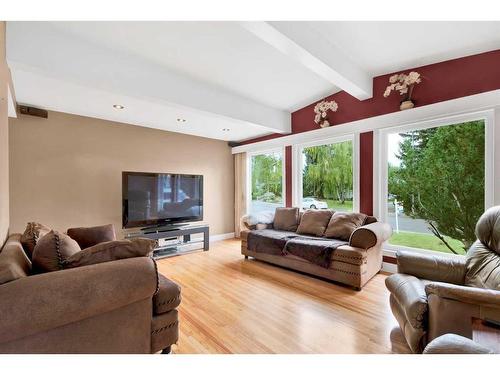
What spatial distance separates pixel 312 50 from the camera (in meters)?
2.07

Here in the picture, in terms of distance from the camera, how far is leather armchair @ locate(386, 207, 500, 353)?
1.20m

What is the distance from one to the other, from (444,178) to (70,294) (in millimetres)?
3561

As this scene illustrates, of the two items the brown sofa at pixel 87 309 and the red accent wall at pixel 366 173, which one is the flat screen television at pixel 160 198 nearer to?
the brown sofa at pixel 87 309

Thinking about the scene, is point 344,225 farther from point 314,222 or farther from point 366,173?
point 366,173

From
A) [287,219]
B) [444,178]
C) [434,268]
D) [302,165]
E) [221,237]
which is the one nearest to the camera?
[434,268]

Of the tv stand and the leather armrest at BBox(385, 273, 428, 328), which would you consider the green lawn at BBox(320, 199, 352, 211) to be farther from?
the tv stand

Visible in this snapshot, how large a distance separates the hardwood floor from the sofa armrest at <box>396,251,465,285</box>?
47 cm

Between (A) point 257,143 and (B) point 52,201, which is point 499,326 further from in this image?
(B) point 52,201

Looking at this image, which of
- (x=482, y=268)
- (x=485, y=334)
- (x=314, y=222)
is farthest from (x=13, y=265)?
(x=314, y=222)

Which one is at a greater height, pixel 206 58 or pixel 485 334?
pixel 206 58

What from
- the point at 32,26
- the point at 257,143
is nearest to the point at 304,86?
the point at 257,143

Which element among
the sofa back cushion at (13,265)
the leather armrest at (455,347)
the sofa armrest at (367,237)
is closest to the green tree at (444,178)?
the sofa armrest at (367,237)
